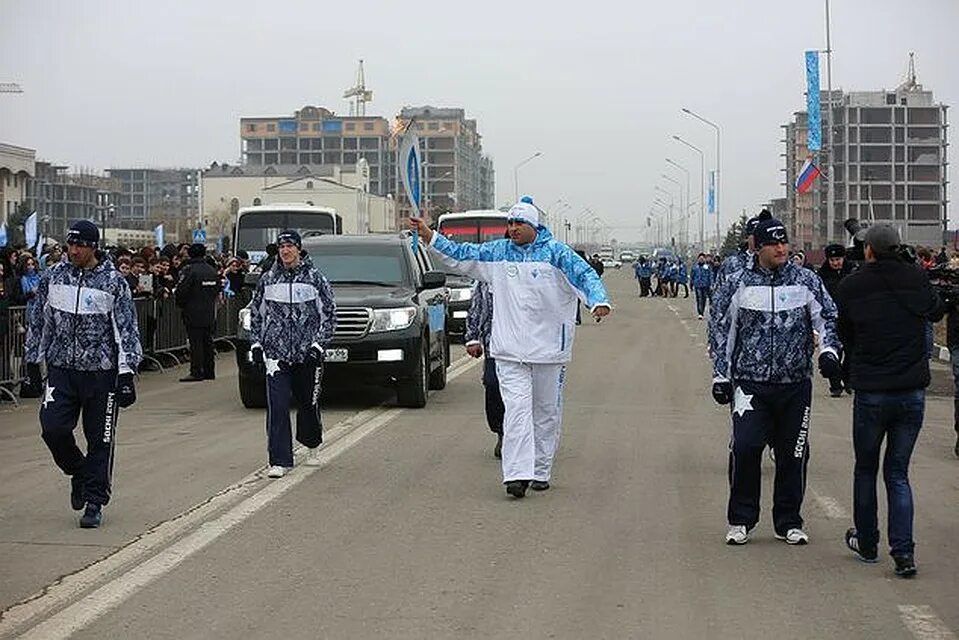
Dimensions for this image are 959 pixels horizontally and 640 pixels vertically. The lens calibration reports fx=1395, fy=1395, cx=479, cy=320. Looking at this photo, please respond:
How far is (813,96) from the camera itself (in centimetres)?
4025

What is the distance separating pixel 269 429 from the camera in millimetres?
10844

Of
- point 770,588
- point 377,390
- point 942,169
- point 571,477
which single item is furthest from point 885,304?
point 942,169

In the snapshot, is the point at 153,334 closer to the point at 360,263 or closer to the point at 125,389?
the point at 360,263

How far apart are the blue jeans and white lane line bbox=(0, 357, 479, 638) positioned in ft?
12.5

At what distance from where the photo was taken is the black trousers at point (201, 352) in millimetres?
20594

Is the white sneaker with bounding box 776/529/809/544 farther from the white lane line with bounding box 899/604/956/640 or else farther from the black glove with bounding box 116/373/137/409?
the black glove with bounding box 116/373/137/409

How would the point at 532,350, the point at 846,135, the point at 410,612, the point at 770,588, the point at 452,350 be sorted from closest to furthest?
the point at 410,612
the point at 770,588
the point at 532,350
the point at 452,350
the point at 846,135

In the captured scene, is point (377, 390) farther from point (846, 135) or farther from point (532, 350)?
point (846, 135)

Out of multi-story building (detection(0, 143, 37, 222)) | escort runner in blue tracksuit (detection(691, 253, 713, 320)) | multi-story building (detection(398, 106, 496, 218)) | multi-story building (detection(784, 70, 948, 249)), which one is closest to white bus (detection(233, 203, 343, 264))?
escort runner in blue tracksuit (detection(691, 253, 713, 320))

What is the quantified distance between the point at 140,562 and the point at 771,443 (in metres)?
3.74

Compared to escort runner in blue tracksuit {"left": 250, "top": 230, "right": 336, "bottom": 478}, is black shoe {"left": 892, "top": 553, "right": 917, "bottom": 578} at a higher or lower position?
lower

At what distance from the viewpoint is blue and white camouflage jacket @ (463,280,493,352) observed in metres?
11.7

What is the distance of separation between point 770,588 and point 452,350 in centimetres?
2061

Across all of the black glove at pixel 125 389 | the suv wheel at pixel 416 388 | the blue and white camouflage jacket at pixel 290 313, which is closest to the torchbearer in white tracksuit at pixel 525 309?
the blue and white camouflage jacket at pixel 290 313
